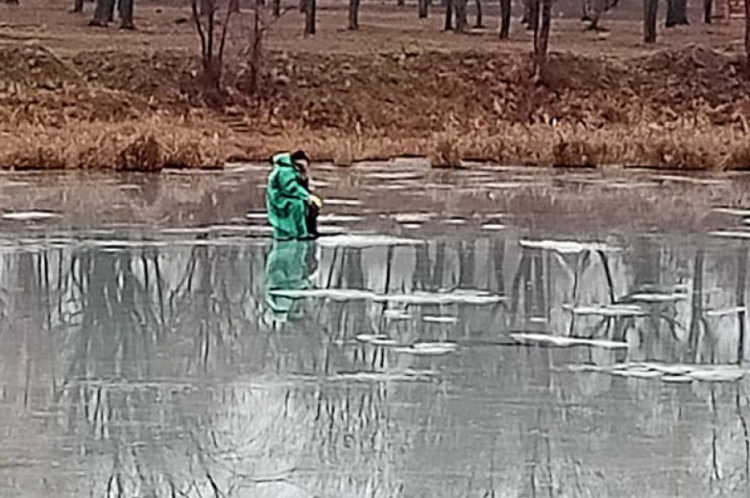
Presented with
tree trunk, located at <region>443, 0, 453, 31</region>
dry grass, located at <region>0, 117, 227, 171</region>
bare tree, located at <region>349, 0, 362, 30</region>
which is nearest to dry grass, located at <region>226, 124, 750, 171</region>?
dry grass, located at <region>0, 117, 227, 171</region>

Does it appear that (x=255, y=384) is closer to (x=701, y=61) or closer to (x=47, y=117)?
(x=47, y=117)

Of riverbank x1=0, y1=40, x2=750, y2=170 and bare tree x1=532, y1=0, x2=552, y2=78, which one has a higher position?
bare tree x1=532, y1=0, x2=552, y2=78

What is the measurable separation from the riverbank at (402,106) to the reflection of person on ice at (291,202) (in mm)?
11883

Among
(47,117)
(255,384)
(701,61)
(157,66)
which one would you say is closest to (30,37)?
(157,66)

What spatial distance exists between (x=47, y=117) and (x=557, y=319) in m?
27.1

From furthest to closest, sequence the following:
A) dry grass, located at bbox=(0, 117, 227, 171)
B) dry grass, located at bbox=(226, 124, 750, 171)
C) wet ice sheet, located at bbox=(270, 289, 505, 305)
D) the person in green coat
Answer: dry grass, located at bbox=(226, 124, 750, 171), dry grass, located at bbox=(0, 117, 227, 171), wet ice sheet, located at bbox=(270, 289, 505, 305), the person in green coat

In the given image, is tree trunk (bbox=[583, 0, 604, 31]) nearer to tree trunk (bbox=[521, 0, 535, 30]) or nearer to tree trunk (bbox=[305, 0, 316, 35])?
tree trunk (bbox=[521, 0, 535, 30])

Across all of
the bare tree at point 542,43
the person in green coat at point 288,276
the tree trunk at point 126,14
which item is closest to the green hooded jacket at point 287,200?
the person in green coat at point 288,276

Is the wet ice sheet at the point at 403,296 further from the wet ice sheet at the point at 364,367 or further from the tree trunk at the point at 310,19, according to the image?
the tree trunk at the point at 310,19

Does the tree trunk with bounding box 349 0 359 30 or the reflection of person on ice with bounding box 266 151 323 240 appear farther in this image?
the tree trunk with bounding box 349 0 359 30

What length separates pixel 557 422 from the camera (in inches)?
355

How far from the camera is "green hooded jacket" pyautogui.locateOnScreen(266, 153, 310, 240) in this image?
17172mm

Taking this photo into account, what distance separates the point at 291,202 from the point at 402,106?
26.1m

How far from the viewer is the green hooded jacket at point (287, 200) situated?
1717cm
